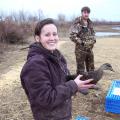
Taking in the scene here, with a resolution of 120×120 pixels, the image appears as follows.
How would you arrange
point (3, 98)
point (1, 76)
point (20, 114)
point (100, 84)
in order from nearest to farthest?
point (20, 114) → point (3, 98) → point (100, 84) → point (1, 76)

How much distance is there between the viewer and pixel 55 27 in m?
2.64

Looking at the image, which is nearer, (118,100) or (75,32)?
(118,100)

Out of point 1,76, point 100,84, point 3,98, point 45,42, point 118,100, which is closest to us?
point 45,42

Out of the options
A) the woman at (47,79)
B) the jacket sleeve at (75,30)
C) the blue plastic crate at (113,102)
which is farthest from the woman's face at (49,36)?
the jacket sleeve at (75,30)

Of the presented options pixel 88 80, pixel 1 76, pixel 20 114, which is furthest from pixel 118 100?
pixel 1 76

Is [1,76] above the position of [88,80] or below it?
below

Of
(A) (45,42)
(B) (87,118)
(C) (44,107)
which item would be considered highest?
(A) (45,42)

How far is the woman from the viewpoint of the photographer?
2.47m

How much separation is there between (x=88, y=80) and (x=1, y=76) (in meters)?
6.89

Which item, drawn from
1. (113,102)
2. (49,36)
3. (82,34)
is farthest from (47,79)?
(82,34)

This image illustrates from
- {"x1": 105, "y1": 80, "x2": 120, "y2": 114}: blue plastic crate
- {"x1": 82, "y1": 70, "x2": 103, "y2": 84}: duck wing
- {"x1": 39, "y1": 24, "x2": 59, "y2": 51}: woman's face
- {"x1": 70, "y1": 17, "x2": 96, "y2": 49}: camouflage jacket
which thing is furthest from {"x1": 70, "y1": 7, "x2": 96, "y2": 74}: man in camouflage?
{"x1": 39, "y1": 24, "x2": 59, "y2": 51}: woman's face

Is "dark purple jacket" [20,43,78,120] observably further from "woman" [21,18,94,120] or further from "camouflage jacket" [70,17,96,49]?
"camouflage jacket" [70,17,96,49]

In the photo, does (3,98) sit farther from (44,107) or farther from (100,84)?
(44,107)

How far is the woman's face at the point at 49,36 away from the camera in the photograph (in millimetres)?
2592
